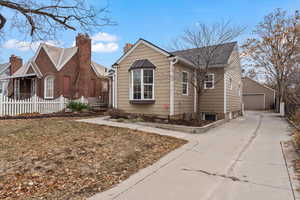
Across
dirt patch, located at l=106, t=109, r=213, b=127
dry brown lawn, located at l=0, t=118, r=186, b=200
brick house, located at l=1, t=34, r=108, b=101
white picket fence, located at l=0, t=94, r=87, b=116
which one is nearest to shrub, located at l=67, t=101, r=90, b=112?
white picket fence, located at l=0, t=94, r=87, b=116

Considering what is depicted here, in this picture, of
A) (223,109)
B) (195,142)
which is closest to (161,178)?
(195,142)

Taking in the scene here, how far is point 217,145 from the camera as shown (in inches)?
236

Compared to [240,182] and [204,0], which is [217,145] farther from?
[204,0]

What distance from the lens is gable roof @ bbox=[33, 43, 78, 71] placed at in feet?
50.6

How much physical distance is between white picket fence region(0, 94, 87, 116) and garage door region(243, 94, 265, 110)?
82.9 feet

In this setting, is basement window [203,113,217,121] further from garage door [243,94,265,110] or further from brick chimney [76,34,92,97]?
garage door [243,94,265,110]

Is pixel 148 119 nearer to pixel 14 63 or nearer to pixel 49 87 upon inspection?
pixel 49 87

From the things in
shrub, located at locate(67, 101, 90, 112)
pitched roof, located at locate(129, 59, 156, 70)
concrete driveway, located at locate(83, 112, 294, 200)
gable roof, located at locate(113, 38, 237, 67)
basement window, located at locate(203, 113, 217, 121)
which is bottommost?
concrete driveway, located at locate(83, 112, 294, 200)

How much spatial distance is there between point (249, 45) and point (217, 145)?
63.7 feet

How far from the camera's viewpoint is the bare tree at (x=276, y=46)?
1805 centimetres

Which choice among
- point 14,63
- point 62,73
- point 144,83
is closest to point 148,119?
point 144,83

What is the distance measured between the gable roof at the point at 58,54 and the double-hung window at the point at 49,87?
4.50ft

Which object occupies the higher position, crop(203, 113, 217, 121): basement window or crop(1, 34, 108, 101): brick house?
crop(1, 34, 108, 101): brick house

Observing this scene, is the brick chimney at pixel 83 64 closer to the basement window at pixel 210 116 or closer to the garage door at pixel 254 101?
the basement window at pixel 210 116
